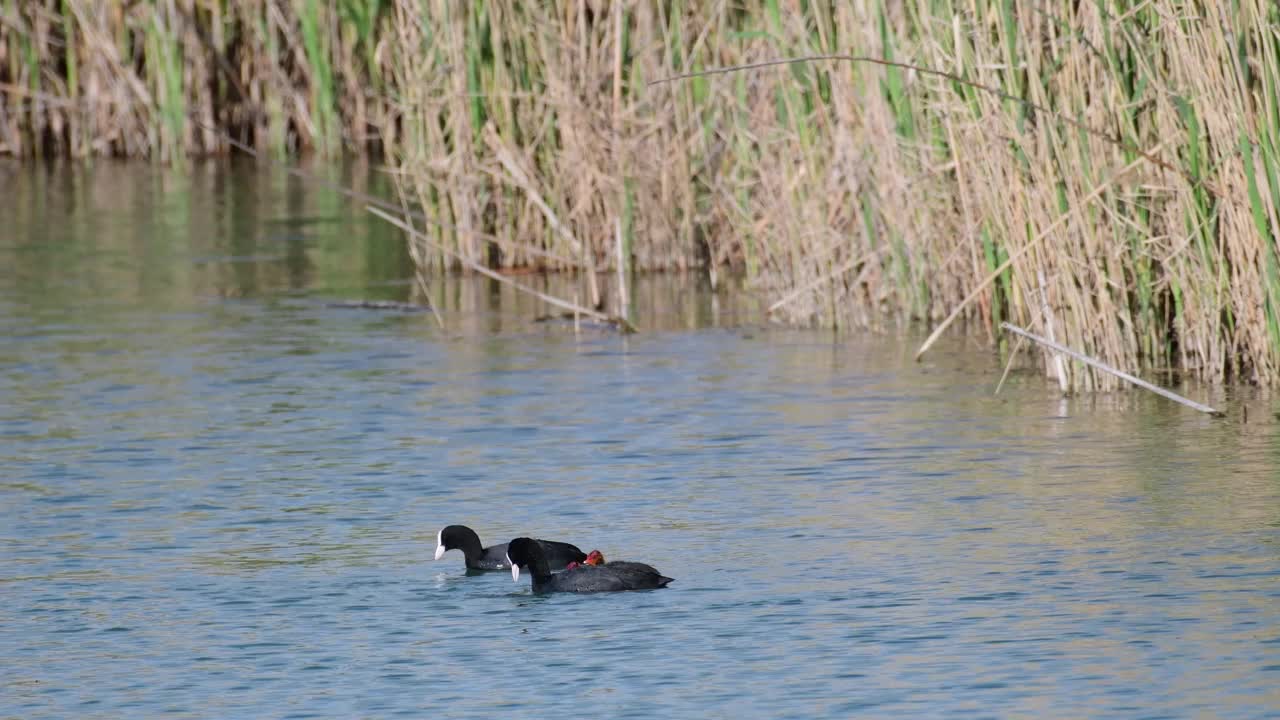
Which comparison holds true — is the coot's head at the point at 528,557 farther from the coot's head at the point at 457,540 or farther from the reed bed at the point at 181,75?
the reed bed at the point at 181,75

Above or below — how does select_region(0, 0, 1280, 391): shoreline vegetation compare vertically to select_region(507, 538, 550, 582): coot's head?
above

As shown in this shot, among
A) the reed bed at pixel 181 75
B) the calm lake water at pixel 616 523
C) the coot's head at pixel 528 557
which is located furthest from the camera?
the reed bed at pixel 181 75

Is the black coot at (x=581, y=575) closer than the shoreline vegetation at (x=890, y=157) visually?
Yes

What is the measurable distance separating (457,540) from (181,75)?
19.0 meters

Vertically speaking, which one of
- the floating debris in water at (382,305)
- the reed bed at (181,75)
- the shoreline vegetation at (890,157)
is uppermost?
the reed bed at (181,75)

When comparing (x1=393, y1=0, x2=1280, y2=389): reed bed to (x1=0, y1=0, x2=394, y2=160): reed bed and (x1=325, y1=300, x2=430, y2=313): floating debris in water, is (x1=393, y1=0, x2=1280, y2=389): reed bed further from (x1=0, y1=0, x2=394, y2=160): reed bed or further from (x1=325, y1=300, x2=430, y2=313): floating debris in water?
(x1=0, y1=0, x2=394, y2=160): reed bed

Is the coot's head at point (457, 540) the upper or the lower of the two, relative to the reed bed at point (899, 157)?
lower

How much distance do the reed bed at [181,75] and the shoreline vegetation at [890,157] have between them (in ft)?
21.5

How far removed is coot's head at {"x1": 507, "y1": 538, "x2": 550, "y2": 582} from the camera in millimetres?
8133

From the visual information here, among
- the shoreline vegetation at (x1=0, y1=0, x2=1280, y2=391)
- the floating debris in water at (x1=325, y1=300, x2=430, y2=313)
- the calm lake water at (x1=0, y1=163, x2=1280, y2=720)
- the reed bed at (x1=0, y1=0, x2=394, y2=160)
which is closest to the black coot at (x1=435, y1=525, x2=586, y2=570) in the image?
the calm lake water at (x1=0, y1=163, x2=1280, y2=720)

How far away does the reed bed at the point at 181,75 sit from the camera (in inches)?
1027

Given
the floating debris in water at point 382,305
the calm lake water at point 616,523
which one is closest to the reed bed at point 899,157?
the calm lake water at point 616,523

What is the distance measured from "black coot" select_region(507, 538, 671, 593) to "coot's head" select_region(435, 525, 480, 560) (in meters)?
0.22

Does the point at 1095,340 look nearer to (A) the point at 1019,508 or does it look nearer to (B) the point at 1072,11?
(B) the point at 1072,11
